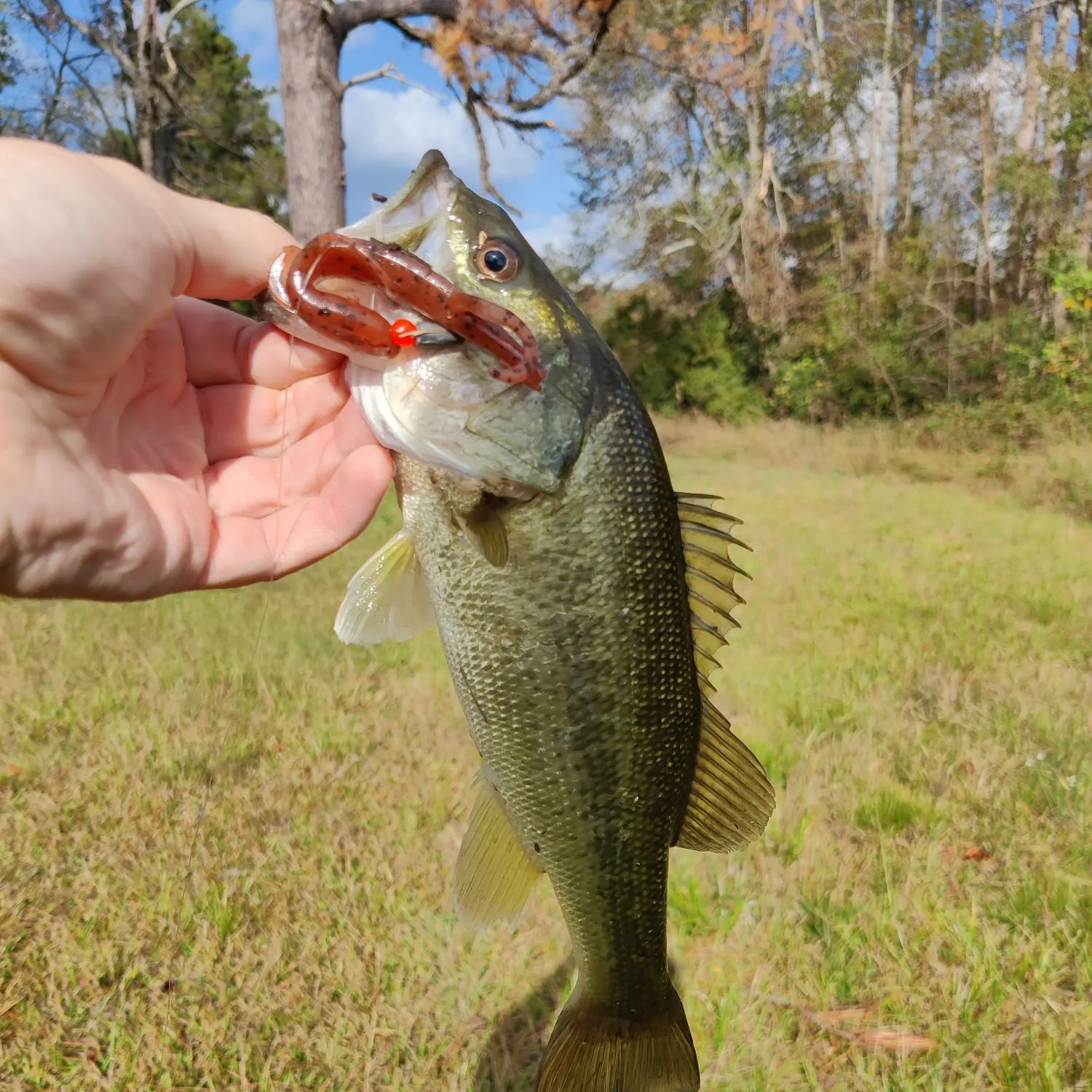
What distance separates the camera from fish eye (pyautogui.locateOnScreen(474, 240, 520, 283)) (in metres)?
1.53

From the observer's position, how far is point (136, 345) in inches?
75.6

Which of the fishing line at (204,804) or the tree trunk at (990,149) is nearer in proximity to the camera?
the fishing line at (204,804)

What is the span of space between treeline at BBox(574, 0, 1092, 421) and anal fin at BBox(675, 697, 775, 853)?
14.2 metres

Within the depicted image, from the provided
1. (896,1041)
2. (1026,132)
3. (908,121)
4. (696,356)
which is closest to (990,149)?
(1026,132)

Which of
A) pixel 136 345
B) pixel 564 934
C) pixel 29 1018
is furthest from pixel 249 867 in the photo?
pixel 136 345

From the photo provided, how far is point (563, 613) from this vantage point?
1.50 meters

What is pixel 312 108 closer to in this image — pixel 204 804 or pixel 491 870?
pixel 204 804

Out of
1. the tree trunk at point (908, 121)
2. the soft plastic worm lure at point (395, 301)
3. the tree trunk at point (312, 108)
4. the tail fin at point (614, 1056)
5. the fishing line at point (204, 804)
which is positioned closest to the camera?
the soft plastic worm lure at point (395, 301)

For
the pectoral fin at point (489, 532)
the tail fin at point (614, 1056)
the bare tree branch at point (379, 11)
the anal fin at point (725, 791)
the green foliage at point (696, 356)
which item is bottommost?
the tail fin at point (614, 1056)

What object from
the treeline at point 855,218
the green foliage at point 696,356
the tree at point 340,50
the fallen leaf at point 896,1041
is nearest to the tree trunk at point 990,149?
the treeline at point 855,218

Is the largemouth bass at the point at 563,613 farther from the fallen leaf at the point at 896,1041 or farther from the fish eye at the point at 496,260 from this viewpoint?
the fallen leaf at the point at 896,1041

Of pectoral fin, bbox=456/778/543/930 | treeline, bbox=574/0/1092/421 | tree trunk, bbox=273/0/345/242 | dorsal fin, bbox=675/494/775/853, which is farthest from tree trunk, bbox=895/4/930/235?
pectoral fin, bbox=456/778/543/930

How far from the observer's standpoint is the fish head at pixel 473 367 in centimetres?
149

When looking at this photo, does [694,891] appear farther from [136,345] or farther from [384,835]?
[136,345]
